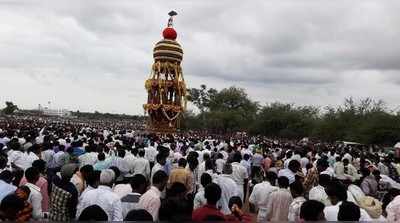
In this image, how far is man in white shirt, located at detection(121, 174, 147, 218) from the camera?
6045 millimetres

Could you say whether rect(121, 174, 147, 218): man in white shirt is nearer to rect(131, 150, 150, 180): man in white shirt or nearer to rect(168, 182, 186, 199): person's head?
rect(168, 182, 186, 199): person's head

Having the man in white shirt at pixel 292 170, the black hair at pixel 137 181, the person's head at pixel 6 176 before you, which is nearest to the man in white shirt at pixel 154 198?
the black hair at pixel 137 181

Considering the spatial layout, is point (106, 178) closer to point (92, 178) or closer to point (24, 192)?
point (92, 178)

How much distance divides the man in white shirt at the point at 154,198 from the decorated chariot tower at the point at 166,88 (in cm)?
2946

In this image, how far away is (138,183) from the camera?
608 centimetres

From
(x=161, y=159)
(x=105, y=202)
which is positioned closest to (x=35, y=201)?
(x=105, y=202)

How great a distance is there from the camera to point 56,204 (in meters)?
5.61

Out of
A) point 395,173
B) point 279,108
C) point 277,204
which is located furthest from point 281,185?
point 279,108

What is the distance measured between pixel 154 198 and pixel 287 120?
51177 millimetres

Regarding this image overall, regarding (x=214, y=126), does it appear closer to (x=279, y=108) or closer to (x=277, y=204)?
(x=279, y=108)

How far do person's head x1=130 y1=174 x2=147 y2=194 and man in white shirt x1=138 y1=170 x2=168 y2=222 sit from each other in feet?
0.61

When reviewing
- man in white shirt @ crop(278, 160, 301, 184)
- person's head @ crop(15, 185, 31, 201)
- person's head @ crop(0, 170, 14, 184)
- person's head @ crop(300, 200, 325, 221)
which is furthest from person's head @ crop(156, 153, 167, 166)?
person's head @ crop(300, 200, 325, 221)

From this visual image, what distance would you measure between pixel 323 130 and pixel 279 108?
13.9 metres

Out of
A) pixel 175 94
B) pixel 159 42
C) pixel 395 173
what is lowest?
pixel 395 173
